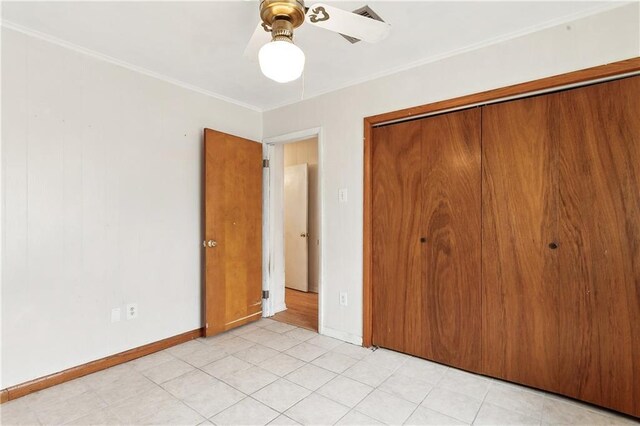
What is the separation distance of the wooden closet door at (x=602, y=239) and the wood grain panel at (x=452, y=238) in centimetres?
51

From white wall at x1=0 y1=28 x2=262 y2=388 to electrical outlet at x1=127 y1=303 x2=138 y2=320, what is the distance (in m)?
0.04

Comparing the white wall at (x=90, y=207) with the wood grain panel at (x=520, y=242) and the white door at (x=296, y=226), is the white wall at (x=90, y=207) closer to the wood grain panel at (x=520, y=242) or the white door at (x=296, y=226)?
the white door at (x=296, y=226)

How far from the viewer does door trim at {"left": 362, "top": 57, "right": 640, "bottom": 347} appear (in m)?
1.85

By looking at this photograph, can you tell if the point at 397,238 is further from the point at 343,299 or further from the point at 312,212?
the point at 312,212

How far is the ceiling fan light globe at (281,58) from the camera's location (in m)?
1.29

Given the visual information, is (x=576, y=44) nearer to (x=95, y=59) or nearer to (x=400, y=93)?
(x=400, y=93)

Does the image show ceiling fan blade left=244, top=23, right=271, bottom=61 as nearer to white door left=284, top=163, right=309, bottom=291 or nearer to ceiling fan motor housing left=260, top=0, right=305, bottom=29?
ceiling fan motor housing left=260, top=0, right=305, bottom=29

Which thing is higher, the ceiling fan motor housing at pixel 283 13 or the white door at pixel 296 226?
the ceiling fan motor housing at pixel 283 13

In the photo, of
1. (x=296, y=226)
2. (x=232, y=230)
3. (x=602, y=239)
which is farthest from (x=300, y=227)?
(x=602, y=239)

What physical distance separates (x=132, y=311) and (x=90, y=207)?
0.90 meters

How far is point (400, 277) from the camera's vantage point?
8.70 feet

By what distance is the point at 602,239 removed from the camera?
6.19 ft

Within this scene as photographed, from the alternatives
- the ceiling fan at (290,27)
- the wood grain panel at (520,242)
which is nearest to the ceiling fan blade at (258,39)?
the ceiling fan at (290,27)

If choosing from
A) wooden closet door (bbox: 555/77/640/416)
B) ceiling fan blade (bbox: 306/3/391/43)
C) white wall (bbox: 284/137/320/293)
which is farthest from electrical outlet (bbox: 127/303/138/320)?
wooden closet door (bbox: 555/77/640/416)
